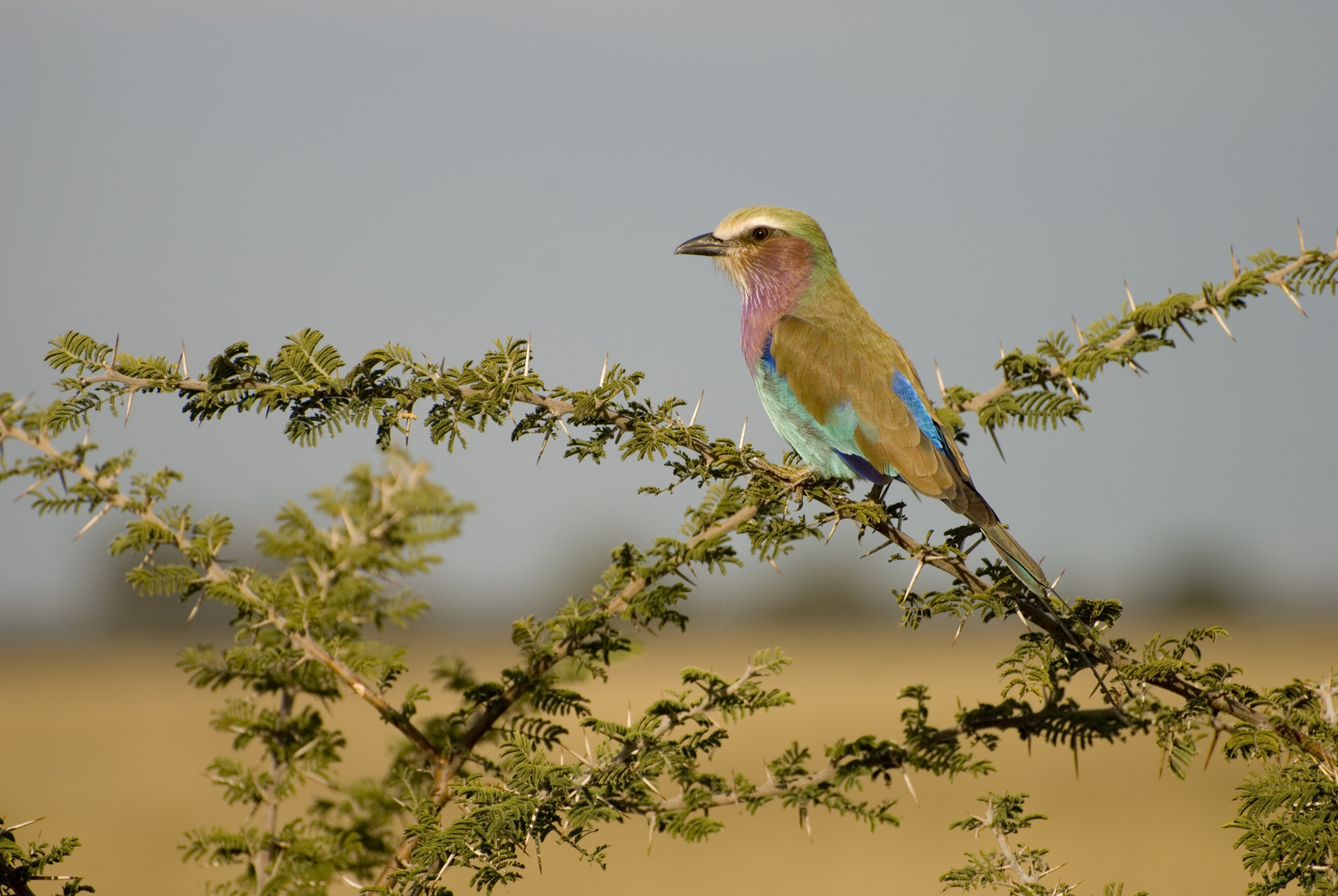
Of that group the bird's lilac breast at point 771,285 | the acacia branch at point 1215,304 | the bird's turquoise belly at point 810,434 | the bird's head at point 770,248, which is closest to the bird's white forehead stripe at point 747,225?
the bird's head at point 770,248

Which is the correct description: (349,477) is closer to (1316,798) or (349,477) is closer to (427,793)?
(427,793)

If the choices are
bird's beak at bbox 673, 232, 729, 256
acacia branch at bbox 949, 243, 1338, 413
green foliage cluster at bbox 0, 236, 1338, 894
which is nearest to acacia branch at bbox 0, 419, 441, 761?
green foliage cluster at bbox 0, 236, 1338, 894

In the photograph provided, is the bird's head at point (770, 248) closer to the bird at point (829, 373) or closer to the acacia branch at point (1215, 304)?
the bird at point (829, 373)

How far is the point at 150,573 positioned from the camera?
137 inches

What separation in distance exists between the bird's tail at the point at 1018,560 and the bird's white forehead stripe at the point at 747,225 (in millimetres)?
2520

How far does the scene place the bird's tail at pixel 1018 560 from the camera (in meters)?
3.27

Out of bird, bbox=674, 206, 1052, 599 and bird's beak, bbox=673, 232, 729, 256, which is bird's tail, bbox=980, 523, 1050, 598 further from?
bird's beak, bbox=673, 232, 729, 256

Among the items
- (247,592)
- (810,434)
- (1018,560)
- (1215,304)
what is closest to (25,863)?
(247,592)

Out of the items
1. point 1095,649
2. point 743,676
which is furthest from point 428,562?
point 1095,649

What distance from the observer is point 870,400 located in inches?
179

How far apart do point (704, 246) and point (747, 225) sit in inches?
11.2

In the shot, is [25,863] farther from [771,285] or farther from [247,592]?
[771,285]

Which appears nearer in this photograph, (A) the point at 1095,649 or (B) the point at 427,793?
(A) the point at 1095,649

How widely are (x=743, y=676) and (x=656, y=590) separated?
41 cm
